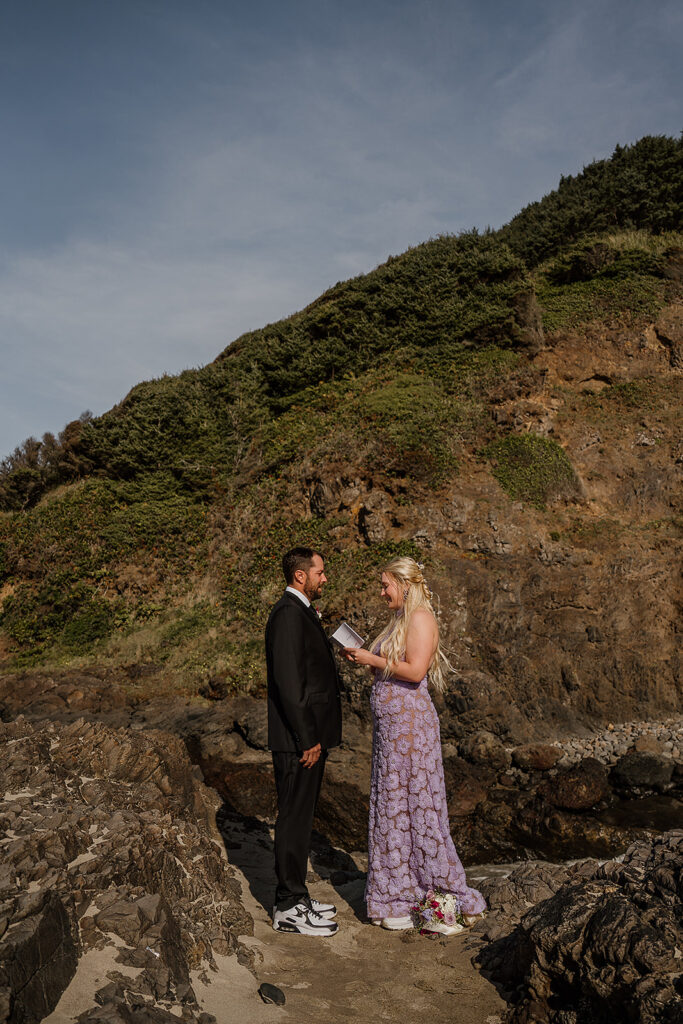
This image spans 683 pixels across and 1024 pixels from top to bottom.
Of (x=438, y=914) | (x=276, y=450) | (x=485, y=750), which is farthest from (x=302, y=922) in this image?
(x=276, y=450)

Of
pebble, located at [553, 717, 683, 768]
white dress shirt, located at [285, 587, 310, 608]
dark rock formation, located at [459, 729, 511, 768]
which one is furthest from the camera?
pebble, located at [553, 717, 683, 768]

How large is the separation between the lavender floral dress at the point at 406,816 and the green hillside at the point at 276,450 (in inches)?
353

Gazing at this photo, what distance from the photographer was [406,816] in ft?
16.5

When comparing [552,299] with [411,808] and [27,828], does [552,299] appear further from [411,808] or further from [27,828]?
[27,828]

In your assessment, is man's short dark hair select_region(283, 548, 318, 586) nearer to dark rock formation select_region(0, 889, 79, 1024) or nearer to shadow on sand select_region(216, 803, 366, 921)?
dark rock formation select_region(0, 889, 79, 1024)

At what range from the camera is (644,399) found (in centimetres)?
1898

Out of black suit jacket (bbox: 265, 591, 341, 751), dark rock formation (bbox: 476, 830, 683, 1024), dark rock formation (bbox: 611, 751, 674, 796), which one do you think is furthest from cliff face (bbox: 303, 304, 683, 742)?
dark rock formation (bbox: 476, 830, 683, 1024)

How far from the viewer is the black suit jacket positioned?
4.93 metres

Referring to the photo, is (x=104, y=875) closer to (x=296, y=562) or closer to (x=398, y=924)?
(x=398, y=924)

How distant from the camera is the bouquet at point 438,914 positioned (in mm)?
4758

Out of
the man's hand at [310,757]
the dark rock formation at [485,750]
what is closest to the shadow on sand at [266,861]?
the man's hand at [310,757]

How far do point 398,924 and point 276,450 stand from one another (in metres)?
15.6

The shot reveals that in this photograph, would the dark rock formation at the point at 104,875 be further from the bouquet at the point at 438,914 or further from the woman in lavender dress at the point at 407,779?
the bouquet at the point at 438,914

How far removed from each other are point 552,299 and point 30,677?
19171 mm
